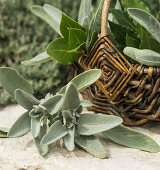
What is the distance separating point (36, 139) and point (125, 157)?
209 mm

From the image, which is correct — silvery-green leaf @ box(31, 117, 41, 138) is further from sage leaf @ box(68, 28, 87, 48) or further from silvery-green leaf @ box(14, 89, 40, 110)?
sage leaf @ box(68, 28, 87, 48)

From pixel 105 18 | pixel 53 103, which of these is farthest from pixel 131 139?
pixel 105 18

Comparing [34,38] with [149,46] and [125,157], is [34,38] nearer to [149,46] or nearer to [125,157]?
[149,46]

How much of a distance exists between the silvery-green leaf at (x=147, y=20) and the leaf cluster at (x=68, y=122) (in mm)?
155

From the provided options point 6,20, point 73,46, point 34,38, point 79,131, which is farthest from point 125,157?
point 6,20

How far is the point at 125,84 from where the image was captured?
0.75 metres

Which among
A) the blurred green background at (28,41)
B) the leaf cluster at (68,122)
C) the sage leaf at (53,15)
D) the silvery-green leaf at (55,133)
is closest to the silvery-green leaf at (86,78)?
the leaf cluster at (68,122)

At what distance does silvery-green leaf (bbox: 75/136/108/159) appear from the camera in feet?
2.25

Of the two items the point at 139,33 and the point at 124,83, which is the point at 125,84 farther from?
the point at 139,33

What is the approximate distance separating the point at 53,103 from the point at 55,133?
68 mm

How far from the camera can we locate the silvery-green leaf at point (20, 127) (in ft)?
2.30

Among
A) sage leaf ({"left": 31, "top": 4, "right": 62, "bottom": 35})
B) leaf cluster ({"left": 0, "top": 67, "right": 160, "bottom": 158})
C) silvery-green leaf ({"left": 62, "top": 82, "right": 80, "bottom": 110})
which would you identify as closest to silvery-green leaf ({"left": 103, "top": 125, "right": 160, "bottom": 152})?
leaf cluster ({"left": 0, "top": 67, "right": 160, "bottom": 158})

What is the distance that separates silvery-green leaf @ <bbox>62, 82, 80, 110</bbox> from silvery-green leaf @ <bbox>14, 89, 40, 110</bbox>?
77 mm

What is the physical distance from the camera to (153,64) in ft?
2.35
